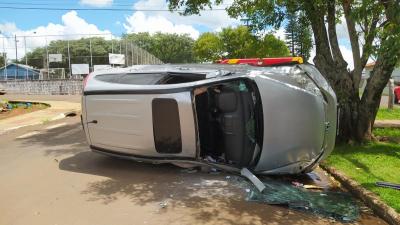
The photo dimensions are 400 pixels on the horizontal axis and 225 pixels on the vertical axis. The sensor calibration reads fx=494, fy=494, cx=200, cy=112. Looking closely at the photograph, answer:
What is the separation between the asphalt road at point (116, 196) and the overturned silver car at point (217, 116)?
0.42 m

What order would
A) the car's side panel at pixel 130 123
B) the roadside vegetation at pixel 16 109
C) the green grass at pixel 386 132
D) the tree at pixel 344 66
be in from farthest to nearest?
the roadside vegetation at pixel 16 109, the green grass at pixel 386 132, the tree at pixel 344 66, the car's side panel at pixel 130 123

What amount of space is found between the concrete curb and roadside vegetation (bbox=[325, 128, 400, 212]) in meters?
0.08

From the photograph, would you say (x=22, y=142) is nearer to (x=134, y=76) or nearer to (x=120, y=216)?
(x=134, y=76)

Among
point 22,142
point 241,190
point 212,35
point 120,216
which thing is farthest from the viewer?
point 212,35

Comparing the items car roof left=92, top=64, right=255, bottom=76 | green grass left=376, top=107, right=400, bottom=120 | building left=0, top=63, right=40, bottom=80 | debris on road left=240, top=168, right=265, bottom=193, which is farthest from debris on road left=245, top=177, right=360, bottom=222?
building left=0, top=63, right=40, bottom=80

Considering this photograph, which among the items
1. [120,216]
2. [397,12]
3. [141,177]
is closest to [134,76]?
[141,177]

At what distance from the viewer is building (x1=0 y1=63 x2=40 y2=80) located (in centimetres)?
4331

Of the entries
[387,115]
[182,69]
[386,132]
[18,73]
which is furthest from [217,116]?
[18,73]

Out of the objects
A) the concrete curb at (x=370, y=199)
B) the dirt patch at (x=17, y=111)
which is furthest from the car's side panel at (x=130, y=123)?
the dirt patch at (x=17, y=111)

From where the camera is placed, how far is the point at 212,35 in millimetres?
63094

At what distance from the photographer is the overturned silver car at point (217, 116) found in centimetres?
685

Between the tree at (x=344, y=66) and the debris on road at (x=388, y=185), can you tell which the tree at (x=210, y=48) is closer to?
the tree at (x=344, y=66)

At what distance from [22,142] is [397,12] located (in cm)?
898

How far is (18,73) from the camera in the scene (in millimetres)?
46094
